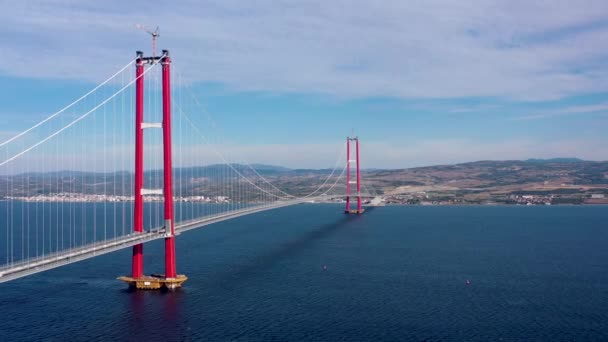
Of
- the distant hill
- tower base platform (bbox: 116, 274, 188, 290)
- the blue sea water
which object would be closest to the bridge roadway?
tower base platform (bbox: 116, 274, 188, 290)

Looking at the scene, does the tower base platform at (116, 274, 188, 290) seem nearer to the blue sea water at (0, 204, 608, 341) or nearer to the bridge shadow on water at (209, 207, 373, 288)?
the blue sea water at (0, 204, 608, 341)

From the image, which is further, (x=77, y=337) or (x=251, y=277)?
(x=251, y=277)

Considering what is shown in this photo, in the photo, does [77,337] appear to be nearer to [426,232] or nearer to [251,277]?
[251,277]

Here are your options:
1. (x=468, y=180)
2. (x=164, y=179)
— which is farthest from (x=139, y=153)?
(x=468, y=180)

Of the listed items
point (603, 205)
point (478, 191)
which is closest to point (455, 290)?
point (603, 205)

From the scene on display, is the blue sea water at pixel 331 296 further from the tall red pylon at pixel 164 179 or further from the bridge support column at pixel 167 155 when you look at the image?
the bridge support column at pixel 167 155

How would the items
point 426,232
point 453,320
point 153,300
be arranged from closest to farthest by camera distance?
1. point 453,320
2. point 153,300
3. point 426,232

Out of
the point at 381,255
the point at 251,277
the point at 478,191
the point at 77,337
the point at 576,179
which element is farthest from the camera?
the point at 576,179
